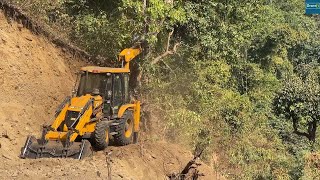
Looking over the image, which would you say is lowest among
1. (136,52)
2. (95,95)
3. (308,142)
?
(308,142)

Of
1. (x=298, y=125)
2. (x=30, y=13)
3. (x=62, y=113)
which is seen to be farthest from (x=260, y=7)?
(x=62, y=113)

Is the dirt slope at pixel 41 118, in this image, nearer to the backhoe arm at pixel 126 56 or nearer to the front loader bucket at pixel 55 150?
the front loader bucket at pixel 55 150

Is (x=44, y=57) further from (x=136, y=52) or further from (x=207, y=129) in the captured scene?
(x=207, y=129)

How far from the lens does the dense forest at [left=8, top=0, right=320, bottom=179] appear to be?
14680 mm

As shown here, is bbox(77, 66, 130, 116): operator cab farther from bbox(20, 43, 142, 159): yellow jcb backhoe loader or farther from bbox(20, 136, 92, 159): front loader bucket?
bbox(20, 136, 92, 159): front loader bucket

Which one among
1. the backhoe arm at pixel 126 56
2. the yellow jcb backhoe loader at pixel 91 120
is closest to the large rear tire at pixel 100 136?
the yellow jcb backhoe loader at pixel 91 120

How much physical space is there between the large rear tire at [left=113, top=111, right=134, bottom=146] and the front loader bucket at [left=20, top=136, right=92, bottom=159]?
1304mm

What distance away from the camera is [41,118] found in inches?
507

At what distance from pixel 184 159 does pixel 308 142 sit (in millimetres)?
9954

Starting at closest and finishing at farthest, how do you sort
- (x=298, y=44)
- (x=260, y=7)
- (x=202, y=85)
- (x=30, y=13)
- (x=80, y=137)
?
(x=80, y=137) → (x=30, y=13) → (x=202, y=85) → (x=260, y=7) → (x=298, y=44)

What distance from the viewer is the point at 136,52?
12.9 meters

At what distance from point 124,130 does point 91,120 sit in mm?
1133

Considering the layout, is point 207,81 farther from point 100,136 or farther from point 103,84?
point 100,136

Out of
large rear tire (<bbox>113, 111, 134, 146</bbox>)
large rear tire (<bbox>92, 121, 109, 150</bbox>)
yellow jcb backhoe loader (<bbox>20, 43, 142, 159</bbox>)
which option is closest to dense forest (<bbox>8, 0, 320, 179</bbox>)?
yellow jcb backhoe loader (<bbox>20, 43, 142, 159</bbox>)
